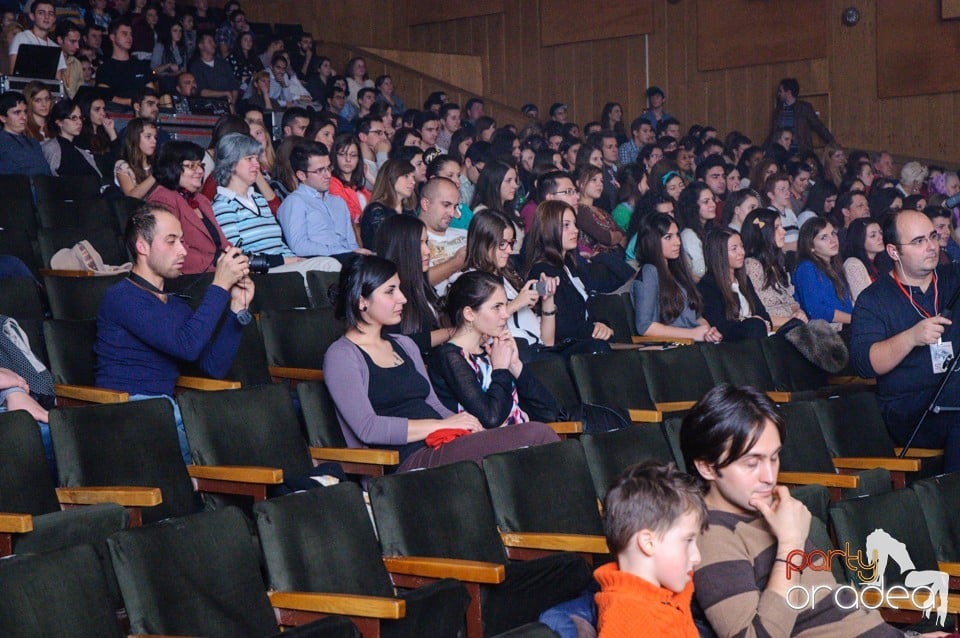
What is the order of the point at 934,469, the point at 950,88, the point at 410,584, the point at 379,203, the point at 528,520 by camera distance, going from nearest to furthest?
the point at 410,584, the point at 528,520, the point at 934,469, the point at 379,203, the point at 950,88

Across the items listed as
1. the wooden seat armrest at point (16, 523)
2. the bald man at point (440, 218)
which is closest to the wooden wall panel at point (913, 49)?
the bald man at point (440, 218)

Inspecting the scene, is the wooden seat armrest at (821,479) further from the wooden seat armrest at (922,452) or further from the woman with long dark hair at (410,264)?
the woman with long dark hair at (410,264)

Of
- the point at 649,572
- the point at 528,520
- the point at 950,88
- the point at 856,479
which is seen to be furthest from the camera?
the point at 950,88

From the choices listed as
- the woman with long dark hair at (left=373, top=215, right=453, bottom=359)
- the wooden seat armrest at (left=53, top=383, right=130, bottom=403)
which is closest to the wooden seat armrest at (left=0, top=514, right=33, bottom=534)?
the wooden seat armrest at (left=53, top=383, right=130, bottom=403)

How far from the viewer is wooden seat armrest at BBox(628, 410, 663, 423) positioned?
304 cm

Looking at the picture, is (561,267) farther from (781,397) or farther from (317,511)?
(317,511)

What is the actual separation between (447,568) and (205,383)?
1113 millimetres

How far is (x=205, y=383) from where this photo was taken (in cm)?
284

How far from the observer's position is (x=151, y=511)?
2.26 m

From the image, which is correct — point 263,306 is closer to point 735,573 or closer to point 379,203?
point 379,203

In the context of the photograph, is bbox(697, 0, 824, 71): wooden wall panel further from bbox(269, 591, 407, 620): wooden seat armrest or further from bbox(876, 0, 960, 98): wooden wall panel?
bbox(269, 591, 407, 620): wooden seat armrest

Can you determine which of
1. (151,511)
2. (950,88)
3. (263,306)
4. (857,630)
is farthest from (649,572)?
(950,88)

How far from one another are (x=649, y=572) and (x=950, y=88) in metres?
7.27

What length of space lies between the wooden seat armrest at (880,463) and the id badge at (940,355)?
32cm
